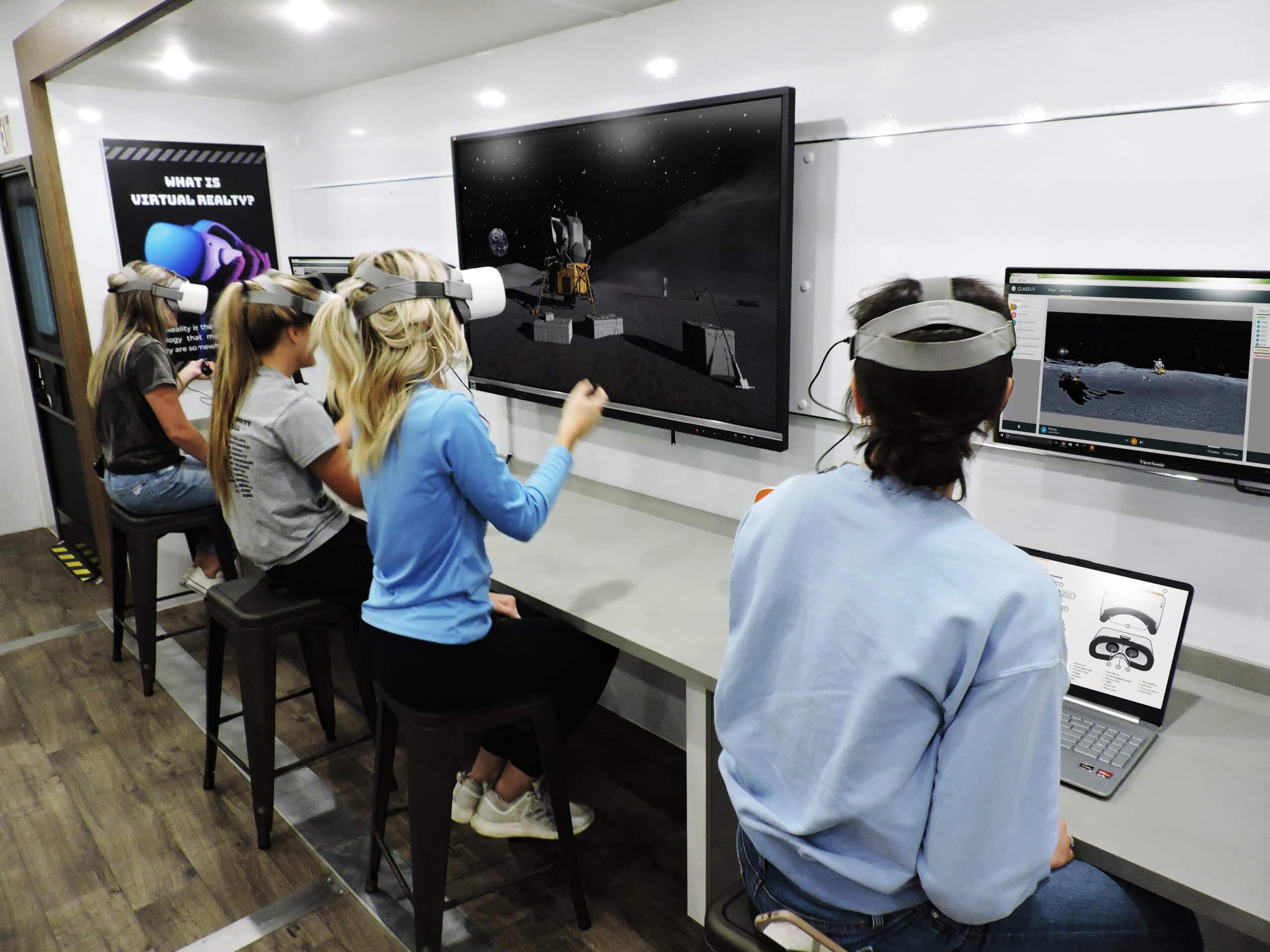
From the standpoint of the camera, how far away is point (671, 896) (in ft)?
7.20

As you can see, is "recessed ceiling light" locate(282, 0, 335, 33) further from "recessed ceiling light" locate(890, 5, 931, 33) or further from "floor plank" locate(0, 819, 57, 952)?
"floor plank" locate(0, 819, 57, 952)

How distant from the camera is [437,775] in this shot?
1.83 m

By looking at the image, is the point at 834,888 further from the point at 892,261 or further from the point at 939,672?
the point at 892,261

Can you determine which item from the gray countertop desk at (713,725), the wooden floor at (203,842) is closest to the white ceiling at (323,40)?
the gray countertop desk at (713,725)

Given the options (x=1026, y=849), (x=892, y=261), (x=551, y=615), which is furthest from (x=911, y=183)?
(x=1026, y=849)

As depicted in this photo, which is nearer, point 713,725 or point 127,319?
point 713,725

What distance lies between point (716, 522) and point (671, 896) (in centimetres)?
96

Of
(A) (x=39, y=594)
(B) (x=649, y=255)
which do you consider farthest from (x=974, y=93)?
(A) (x=39, y=594)

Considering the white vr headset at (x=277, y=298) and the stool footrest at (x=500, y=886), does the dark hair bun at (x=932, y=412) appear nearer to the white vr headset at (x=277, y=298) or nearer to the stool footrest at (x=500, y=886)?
the stool footrest at (x=500, y=886)

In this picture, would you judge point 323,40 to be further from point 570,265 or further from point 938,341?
point 938,341

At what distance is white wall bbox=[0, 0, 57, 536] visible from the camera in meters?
4.14

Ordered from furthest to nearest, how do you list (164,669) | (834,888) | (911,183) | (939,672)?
1. (164,669)
2. (911,183)
3. (834,888)
4. (939,672)

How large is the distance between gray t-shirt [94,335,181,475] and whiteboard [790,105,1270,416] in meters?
2.14

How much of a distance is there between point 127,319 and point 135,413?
0.32 metres
